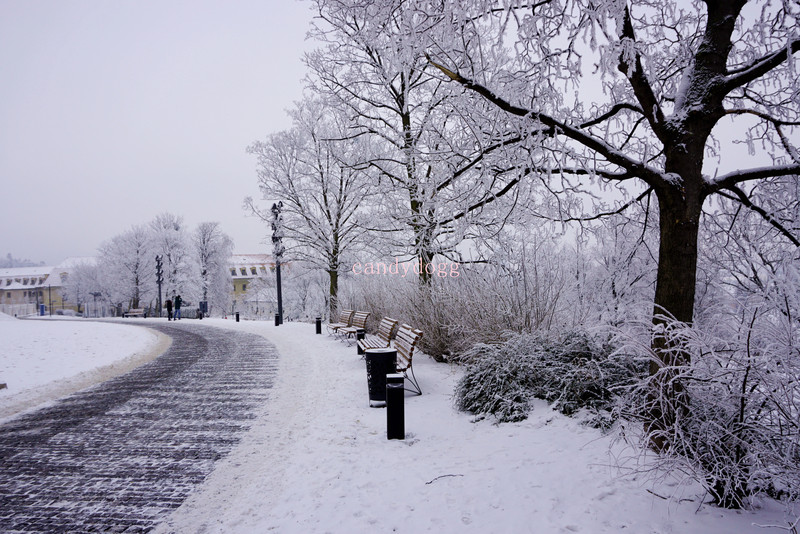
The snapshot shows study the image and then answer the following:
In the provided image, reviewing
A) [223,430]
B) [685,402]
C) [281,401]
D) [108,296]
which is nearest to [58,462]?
[223,430]

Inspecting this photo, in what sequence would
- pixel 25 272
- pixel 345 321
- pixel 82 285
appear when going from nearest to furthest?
pixel 345 321 < pixel 82 285 < pixel 25 272

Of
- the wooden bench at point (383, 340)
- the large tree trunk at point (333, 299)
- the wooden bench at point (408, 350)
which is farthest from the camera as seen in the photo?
the large tree trunk at point (333, 299)

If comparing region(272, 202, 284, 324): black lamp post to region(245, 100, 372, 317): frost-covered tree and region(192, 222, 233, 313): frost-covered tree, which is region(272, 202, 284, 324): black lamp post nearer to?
region(245, 100, 372, 317): frost-covered tree

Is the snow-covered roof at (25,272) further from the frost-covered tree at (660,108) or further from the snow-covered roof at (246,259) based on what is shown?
the frost-covered tree at (660,108)

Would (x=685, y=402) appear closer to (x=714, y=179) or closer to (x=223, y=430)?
(x=714, y=179)

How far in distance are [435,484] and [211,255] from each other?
153 ft

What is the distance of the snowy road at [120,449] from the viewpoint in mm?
3500

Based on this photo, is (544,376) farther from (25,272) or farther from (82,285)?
(25,272)

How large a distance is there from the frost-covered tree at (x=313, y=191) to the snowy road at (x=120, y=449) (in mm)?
10979

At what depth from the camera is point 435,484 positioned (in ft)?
12.3

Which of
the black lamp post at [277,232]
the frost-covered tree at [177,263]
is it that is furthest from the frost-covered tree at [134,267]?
the black lamp post at [277,232]

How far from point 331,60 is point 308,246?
31.9 ft

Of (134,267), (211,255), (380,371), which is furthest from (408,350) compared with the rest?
(134,267)

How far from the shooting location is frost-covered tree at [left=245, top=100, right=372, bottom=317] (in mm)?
19156
